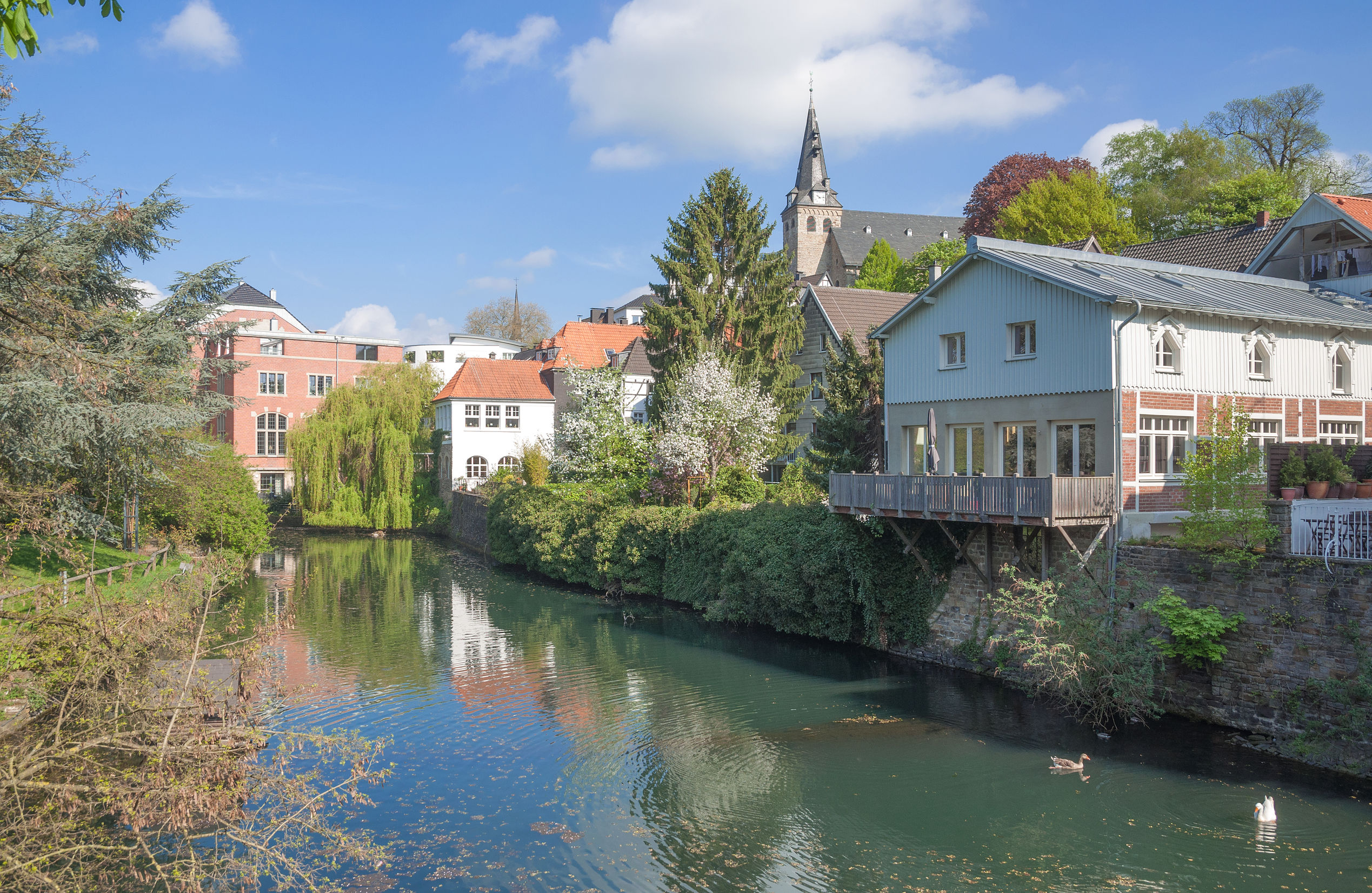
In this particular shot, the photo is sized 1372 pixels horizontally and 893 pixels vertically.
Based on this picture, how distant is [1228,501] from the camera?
1598 centimetres

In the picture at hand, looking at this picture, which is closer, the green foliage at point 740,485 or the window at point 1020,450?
the window at point 1020,450

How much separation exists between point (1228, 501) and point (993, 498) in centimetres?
389

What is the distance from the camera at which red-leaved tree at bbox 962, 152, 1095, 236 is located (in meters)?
50.2

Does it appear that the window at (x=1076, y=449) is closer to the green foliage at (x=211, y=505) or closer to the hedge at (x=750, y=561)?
the hedge at (x=750, y=561)

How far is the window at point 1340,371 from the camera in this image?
21.1m

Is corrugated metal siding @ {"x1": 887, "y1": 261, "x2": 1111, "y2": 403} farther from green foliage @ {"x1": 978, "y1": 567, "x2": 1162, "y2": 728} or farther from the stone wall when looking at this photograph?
the stone wall

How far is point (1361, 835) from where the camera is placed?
11.8m

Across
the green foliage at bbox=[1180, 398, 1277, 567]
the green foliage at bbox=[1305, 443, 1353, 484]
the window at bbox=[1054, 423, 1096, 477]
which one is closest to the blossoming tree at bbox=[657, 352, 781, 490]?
the window at bbox=[1054, 423, 1096, 477]

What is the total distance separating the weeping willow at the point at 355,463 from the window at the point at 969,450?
1305 inches

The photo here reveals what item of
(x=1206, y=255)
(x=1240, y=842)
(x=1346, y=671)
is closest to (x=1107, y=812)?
(x=1240, y=842)

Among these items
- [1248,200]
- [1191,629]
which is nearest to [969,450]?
[1191,629]

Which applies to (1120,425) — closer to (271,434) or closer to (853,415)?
(853,415)

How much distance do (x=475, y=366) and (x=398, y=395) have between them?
14.7ft

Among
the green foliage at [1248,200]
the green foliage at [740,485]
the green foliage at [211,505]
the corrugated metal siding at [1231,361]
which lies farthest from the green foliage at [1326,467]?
the green foliage at [211,505]
